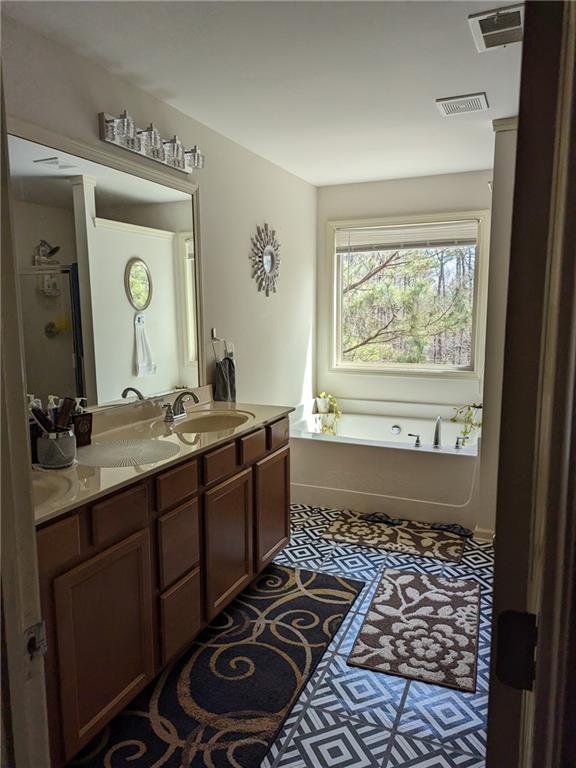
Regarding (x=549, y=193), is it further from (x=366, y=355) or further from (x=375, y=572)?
(x=366, y=355)

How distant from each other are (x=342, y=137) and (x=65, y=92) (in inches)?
65.9

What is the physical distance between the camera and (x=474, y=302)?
4.34 metres

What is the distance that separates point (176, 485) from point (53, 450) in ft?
1.47

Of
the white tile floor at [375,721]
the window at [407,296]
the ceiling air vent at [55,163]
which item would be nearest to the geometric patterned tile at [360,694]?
the white tile floor at [375,721]

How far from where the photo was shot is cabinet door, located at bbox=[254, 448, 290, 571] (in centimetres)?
267

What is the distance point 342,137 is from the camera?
10.6ft

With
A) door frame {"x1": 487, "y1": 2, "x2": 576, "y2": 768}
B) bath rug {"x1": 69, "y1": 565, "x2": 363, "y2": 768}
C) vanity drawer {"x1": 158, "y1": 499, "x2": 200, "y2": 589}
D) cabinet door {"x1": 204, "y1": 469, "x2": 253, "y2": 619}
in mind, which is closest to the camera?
door frame {"x1": 487, "y1": 2, "x2": 576, "y2": 768}

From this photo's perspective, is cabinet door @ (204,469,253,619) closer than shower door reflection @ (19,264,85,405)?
No

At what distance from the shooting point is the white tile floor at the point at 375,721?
1.73 m

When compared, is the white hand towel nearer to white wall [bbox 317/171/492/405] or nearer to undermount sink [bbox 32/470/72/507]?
undermount sink [bbox 32/470/72/507]

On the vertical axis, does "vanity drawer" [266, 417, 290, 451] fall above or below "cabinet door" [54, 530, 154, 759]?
above

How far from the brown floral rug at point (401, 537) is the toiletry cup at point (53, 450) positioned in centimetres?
193

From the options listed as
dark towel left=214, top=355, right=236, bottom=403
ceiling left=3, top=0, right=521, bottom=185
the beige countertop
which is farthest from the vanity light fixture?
the beige countertop

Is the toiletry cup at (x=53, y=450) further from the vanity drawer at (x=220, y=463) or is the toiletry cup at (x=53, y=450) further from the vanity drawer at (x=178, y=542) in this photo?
the vanity drawer at (x=220, y=463)
